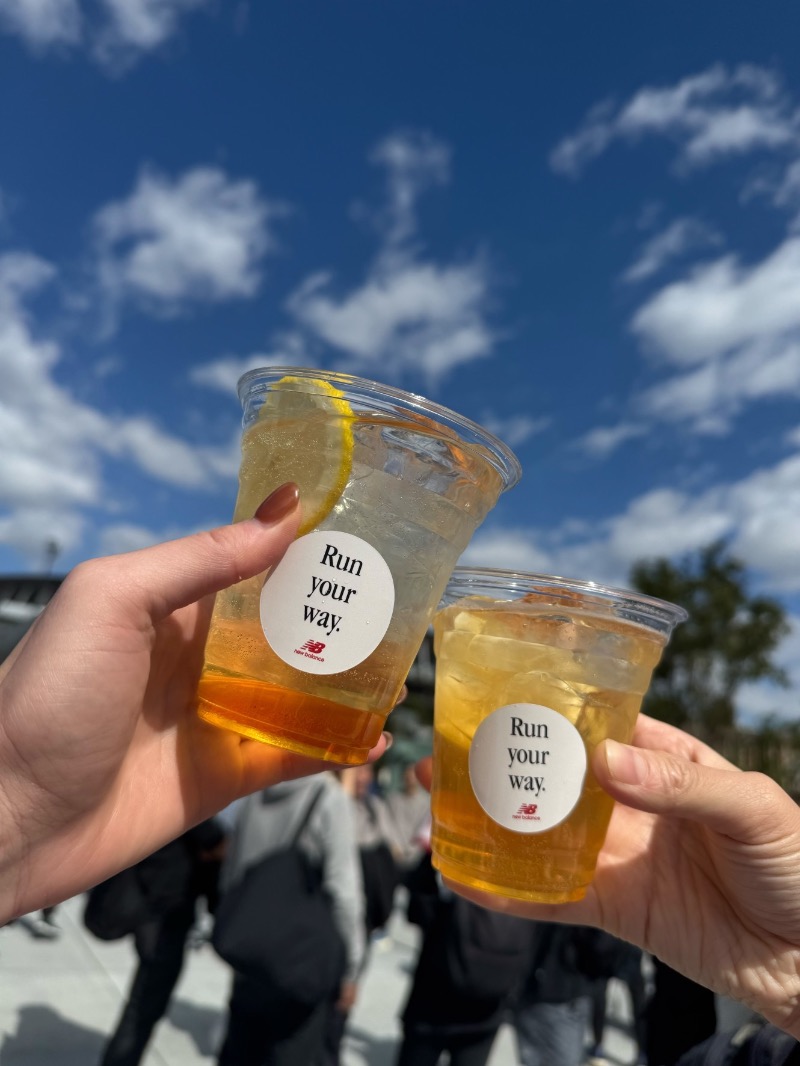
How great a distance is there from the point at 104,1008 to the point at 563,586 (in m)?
5.55

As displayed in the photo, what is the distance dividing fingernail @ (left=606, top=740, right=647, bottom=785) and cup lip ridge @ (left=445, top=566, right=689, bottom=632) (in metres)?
0.36

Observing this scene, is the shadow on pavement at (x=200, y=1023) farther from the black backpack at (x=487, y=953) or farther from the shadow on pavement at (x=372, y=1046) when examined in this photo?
the black backpack at (x=487, y=953)

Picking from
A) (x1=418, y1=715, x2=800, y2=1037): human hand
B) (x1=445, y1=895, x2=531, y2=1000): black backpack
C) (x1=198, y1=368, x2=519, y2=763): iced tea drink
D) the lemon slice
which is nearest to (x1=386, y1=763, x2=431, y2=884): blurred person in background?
(x1=445, y1=895, x2=531, y2=1000): black backpack

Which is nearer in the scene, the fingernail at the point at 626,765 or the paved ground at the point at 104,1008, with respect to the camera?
the fingernail at the point at 626,765

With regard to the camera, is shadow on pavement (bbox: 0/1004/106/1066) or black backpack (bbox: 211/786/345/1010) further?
shadow on pavement (bbox: 0/1004/106/1066)

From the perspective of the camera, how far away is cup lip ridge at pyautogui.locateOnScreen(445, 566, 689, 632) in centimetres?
186

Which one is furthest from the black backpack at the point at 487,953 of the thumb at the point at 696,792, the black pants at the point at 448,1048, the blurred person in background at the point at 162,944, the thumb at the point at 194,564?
the thumb at the point at 194,564

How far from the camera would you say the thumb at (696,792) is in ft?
5.18

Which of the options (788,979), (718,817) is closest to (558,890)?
(718,817)

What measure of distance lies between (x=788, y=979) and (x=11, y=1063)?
4701mm

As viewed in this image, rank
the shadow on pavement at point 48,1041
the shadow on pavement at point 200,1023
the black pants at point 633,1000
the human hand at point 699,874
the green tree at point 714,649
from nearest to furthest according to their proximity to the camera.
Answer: the human hand at point 699,874 < the shadow on pavement at point 48,1041 < the shadow on pavement at point 200,1023 < the black pants at point 633,1000 < the green tree at point 714,649

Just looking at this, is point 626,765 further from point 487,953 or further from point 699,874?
point 487,953

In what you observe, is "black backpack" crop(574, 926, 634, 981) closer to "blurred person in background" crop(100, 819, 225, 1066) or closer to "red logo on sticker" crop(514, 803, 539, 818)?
"blurred person in background" crop(100, 819, 225, 1066)

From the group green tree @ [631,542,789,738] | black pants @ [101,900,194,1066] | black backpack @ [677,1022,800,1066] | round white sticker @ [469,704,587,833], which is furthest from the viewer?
green tree @ [631,542,789,738]
